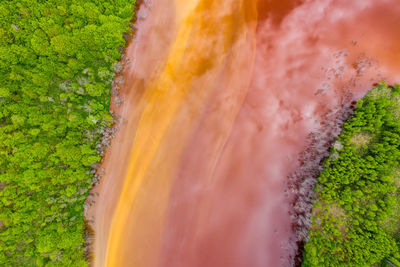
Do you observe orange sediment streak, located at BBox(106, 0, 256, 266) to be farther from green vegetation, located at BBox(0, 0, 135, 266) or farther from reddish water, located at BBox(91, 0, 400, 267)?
green vegetation, located at BBox(0, 0, 135, 266)

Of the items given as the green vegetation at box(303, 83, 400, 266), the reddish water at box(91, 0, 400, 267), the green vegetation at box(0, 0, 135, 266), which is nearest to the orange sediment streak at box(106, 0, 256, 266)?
the reddish water at box(91, 0, 400, 267)

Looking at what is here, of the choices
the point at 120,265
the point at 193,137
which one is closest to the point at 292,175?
the point at 193,137

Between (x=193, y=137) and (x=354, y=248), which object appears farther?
(x=193, y=137)

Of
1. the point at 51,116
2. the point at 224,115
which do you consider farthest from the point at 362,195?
the point at 51,116

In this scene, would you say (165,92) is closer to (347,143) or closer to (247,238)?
(247,238)

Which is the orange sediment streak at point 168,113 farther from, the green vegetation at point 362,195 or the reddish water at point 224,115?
the green vegetation at point 362,195
